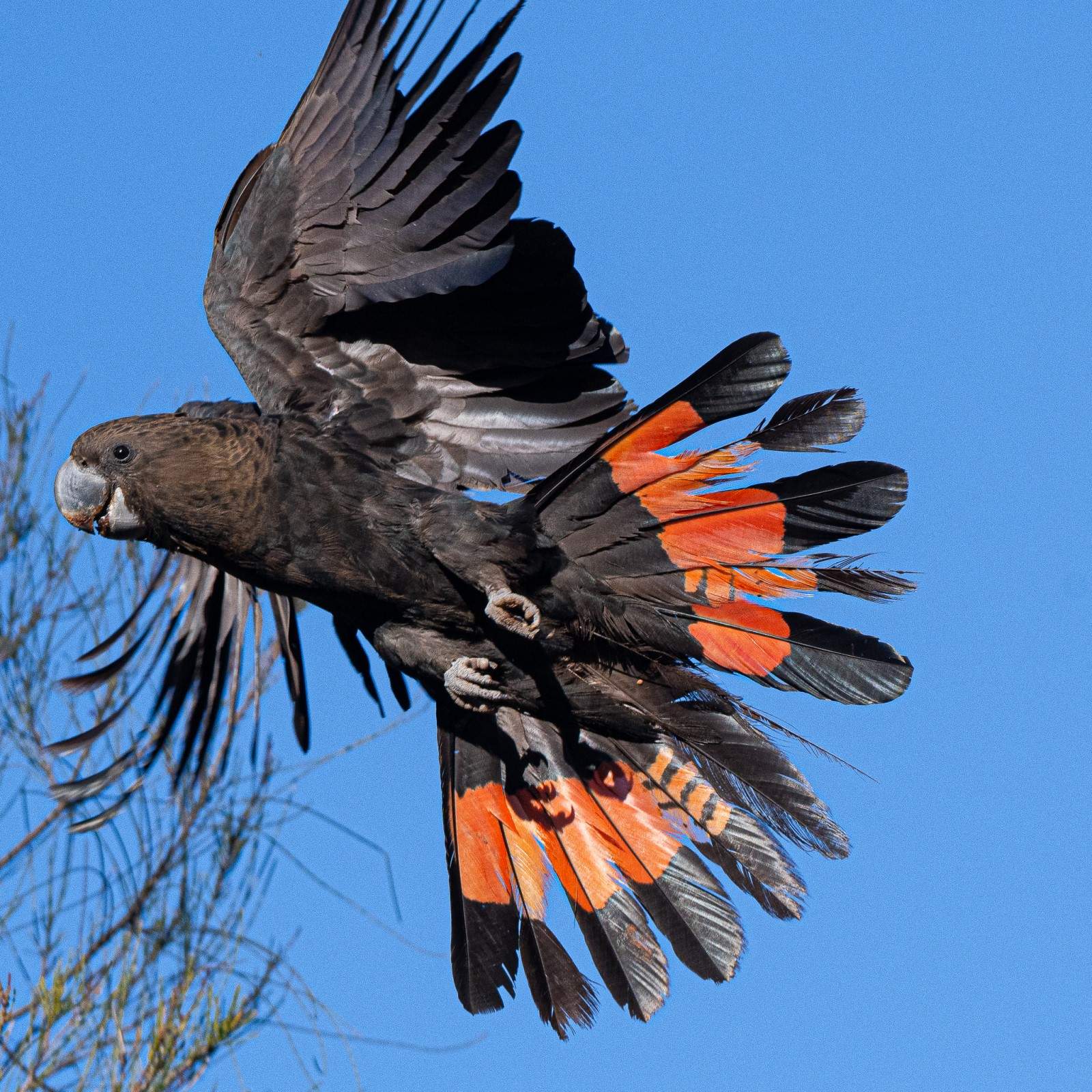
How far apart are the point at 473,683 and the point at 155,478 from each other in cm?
107

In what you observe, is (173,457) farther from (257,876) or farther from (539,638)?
(257,876)

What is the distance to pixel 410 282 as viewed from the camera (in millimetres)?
4184

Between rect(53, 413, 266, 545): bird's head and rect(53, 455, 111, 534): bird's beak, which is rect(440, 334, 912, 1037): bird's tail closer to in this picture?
rect(53, 413, 266, 545): bird's head

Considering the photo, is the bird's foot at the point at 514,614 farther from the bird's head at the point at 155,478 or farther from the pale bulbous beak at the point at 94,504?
the pale bulbous beak at the point at 94,504

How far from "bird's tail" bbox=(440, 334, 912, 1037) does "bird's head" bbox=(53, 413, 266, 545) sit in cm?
88

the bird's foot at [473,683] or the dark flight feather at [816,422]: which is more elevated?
the dark flight feather at [816,422]

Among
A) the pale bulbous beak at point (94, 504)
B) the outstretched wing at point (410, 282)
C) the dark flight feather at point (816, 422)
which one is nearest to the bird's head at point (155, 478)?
the pale bulbous beak at point (94, 504)

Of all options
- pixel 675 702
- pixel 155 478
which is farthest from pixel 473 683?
pixel 155 478

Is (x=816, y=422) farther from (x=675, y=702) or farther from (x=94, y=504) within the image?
(x=94, y=504)

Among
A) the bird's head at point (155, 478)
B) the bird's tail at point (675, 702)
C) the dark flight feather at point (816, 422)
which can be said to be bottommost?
the bird's tail at point (675, 702)

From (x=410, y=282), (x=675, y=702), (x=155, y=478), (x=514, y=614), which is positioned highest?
(x=410, y=282)

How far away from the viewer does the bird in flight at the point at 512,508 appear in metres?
4.14

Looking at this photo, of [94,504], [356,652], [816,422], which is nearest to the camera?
[816,422]

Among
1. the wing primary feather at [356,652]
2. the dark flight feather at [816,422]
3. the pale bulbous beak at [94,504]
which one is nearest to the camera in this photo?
the dark flight feather at [816,422]
